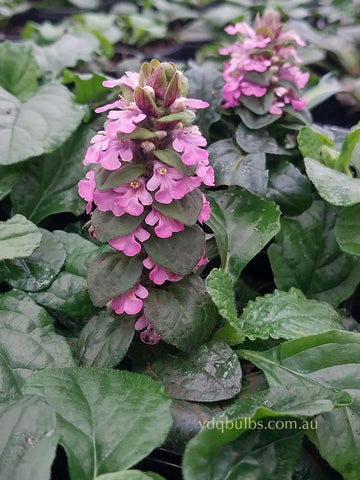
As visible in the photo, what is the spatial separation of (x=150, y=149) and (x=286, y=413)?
1.33 feet

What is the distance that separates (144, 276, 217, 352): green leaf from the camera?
82 centimetres

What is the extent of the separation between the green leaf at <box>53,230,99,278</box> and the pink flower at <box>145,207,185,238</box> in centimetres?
24

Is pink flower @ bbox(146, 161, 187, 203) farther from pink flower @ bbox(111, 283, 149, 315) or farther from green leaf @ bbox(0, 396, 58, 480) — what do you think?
green leaf @ bbox(0, 396, 58, 480)

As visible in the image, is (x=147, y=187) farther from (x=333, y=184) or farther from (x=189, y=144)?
(x=333, y=184)

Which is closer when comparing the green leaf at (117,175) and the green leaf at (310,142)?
the green leaf at (117,175)

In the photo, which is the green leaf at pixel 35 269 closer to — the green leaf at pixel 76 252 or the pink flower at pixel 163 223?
the green leaf at pixel 76 252

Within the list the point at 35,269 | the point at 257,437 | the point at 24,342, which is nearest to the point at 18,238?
the point at 35,269

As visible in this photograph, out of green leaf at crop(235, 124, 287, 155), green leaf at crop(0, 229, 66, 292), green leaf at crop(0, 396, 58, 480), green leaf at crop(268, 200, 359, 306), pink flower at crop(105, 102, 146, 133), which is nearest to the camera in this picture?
green leaf at crop(0, 396, 58, 480)

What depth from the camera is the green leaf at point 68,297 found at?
3.17 ft

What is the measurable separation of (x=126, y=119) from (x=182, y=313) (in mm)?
298

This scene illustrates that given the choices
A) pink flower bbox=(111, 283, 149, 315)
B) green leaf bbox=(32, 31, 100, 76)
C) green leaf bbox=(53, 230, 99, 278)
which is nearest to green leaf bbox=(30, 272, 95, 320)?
green leaf bbox=(53, 230, 99, 278)

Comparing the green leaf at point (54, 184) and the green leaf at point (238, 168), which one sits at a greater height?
the green leaf at point (238, 168)

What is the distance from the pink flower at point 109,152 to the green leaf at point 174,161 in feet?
0.14

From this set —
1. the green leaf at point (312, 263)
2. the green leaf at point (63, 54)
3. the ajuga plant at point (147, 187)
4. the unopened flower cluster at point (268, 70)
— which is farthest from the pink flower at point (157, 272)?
the green leaf at point (63, 54)
